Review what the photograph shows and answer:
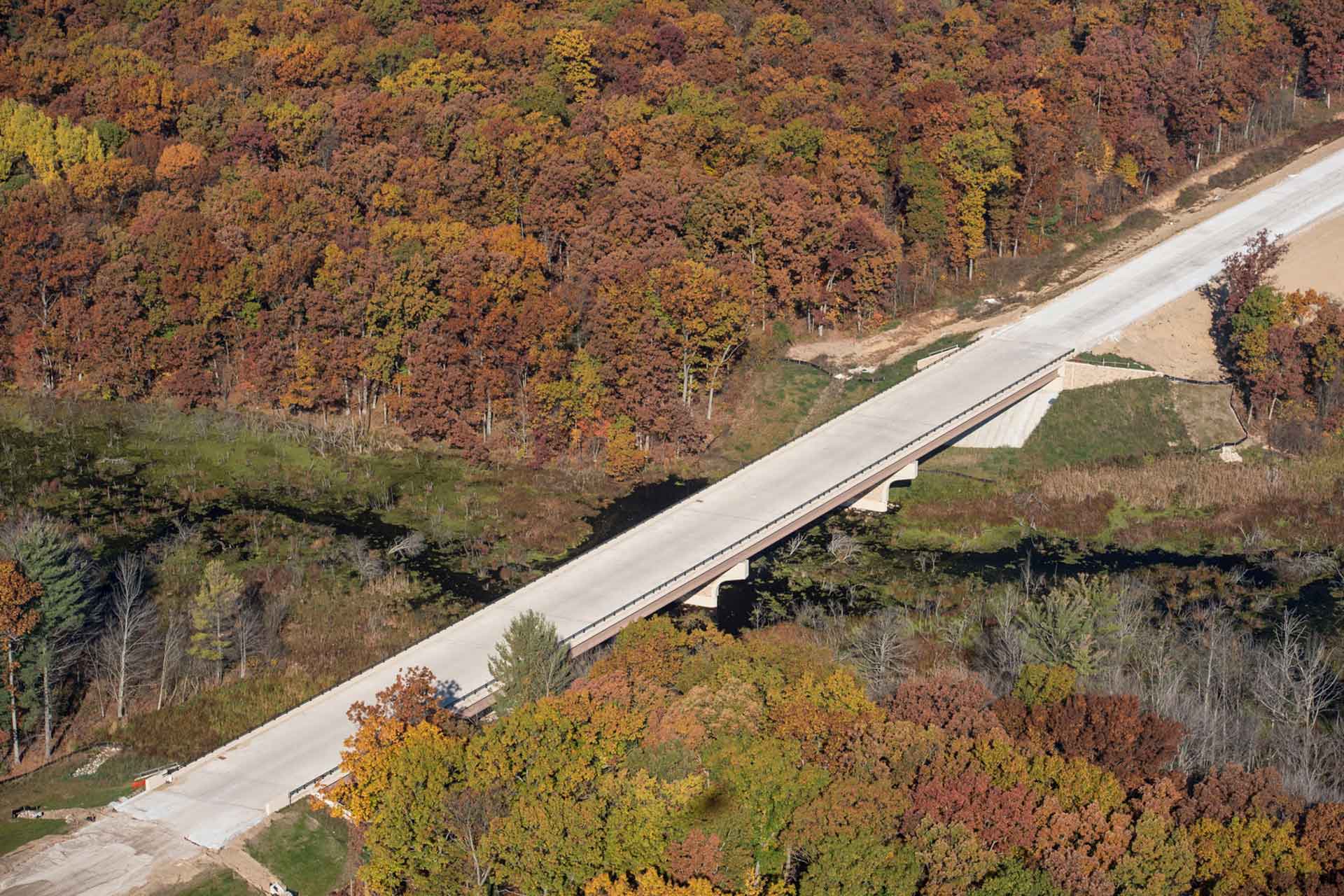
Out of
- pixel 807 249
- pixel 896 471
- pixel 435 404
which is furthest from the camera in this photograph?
pixel 807 249

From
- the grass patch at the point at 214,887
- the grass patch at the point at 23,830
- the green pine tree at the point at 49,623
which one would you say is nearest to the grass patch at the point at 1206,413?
the grass patch at the point at 214,887

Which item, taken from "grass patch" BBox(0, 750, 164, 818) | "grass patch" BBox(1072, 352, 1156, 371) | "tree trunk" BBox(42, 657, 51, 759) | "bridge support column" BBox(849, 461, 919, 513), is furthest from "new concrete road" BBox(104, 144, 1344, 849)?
"tree trunk" BBox(42, 657, 51, 759)

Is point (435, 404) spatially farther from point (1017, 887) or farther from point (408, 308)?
point (1017, 887)

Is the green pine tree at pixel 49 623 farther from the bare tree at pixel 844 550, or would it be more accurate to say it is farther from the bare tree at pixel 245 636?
the bare tree at pixel 844 550

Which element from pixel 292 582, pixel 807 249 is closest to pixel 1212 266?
pixel 807 249

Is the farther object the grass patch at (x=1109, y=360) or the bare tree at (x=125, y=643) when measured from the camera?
the grass patch at (x=1109, y=360)

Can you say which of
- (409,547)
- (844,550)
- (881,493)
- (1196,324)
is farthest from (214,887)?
(1196,324)
